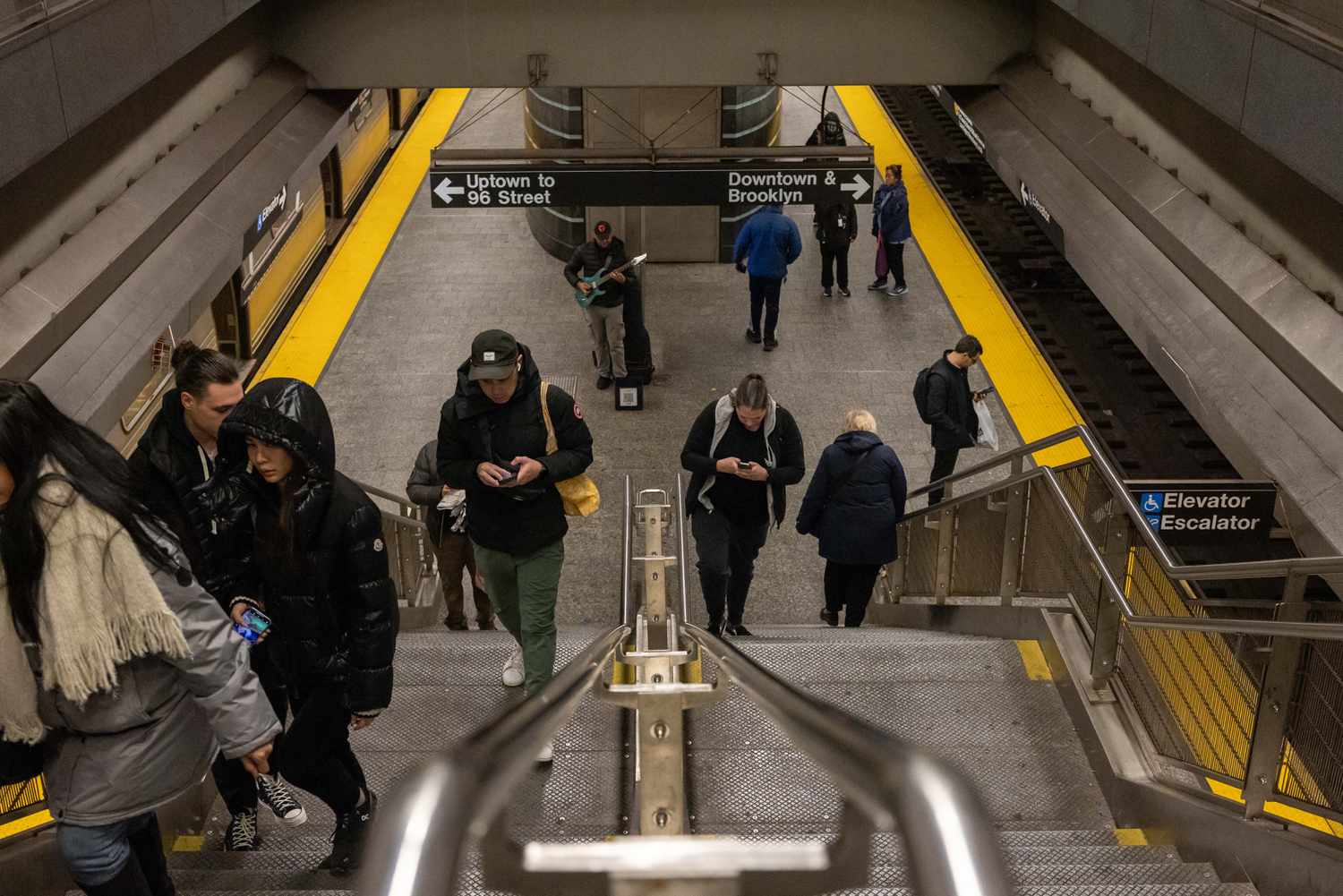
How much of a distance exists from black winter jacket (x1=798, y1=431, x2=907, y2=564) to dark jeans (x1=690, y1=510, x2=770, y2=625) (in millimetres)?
308

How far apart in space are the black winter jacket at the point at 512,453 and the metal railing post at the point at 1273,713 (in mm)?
2265

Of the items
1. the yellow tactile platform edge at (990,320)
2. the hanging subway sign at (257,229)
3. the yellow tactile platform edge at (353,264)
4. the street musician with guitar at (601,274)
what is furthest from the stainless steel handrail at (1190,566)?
the yellow tactile platform edge at (353,264)

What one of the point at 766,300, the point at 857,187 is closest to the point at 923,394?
the point at 857,187

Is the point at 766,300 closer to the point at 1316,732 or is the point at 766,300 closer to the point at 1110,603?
the point at 1110,603

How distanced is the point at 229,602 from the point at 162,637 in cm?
90

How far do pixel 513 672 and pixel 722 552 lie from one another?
1.51 meters

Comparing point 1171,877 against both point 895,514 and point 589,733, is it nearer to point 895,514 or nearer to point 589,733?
point 589,733

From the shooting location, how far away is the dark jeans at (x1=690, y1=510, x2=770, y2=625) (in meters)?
6.68

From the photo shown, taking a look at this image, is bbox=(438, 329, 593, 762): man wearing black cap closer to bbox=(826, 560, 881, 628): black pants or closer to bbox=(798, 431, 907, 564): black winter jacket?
bbox=(798, 431, 907, 564): black winter jacket

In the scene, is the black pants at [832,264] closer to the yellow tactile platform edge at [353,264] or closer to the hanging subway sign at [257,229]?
the yellow tactile platform edge at [353,264]

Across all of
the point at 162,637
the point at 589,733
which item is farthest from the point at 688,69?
the point at 162,637

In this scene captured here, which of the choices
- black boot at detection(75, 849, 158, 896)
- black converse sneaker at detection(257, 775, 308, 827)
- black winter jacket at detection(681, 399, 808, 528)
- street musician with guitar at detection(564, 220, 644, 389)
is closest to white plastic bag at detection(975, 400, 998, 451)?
black winter jacket at detection(681, 399, 808, 528)

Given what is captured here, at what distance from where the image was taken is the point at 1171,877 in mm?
3846

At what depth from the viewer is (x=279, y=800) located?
424 cm
